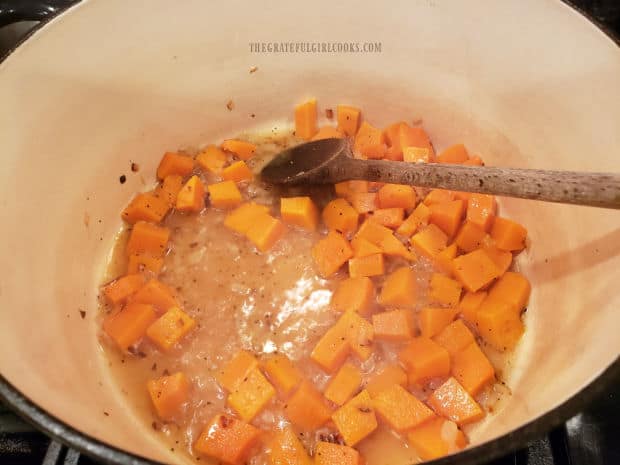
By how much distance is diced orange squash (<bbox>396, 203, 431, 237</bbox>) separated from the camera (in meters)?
1.67

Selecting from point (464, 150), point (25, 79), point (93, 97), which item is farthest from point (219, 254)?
point (464, 150)

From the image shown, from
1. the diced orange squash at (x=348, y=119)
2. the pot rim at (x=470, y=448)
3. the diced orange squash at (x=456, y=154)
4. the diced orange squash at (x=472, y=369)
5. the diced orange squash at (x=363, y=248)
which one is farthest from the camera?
the diced orange squash at (x=348, y=119)

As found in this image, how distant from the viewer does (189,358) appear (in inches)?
59.0

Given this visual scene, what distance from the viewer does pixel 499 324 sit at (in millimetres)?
1467

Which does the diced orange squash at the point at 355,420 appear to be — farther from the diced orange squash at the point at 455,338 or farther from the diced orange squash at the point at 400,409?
the diced orange squash at the point at 455,338

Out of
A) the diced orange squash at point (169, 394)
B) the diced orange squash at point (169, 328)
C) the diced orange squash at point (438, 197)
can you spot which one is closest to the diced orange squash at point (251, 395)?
the diced orange squash at point (169, 394)

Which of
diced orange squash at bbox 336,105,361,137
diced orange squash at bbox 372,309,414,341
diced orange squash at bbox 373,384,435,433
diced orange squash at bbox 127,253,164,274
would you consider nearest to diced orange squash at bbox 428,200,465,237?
diced orange squash at bbox 372,309,414,341

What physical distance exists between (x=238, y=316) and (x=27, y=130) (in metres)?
0.79

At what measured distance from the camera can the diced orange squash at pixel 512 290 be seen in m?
1.52

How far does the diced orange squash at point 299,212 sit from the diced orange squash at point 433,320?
0.47 meters

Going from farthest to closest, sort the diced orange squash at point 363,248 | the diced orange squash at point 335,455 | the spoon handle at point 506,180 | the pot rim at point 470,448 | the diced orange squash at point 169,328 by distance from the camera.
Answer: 1. the diced orange squash at point 363,248
2. the diced orange squash at point 169,328
3. the diced orange squash at point 335,455
4. the spoon handle at point 506,180
5. the pot rim at point 470,448

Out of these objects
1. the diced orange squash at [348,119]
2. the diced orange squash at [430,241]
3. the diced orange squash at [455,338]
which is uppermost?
the diced orange squash at [348,119]

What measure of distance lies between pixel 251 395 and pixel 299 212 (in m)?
0.60

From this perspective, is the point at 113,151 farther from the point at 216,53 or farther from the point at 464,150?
the point at 464,150
